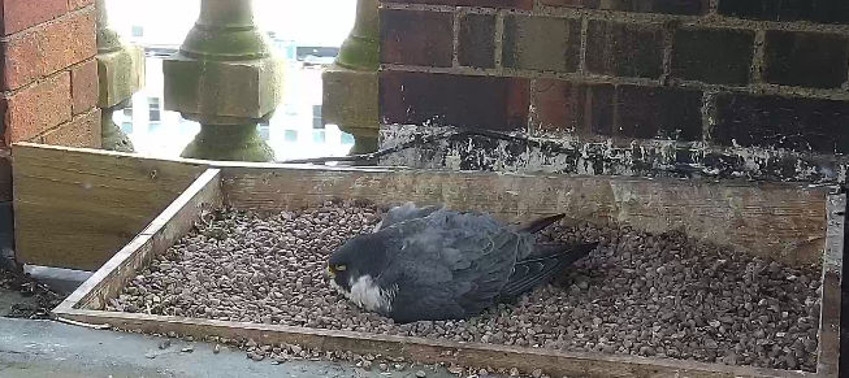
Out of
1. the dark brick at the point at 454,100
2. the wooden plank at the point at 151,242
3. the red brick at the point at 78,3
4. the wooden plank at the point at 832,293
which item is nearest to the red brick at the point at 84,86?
the red brick at the point at 78,3

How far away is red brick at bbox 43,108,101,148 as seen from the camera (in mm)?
2170

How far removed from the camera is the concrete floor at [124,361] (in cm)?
136

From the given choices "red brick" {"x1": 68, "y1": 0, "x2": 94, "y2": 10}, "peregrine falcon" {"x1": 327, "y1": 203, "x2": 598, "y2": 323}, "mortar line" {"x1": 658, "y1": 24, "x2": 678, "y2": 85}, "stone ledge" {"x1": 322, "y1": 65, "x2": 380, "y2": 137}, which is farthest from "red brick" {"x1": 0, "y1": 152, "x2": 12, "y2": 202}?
"mortar line" {"x1": 658, "y1": 24, "x2": 678, "y2": 85}

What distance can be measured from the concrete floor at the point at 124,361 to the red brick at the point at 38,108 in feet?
2.22

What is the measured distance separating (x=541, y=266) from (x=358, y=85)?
75cm

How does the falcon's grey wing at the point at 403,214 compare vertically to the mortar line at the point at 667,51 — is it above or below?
below

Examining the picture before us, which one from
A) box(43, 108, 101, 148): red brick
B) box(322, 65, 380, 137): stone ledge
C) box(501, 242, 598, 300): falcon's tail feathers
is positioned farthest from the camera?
box(322, 65, 380, 137): stone ledge

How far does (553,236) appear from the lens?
189cm

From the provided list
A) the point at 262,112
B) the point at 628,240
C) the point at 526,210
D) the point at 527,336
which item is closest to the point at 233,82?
the point at 262,112

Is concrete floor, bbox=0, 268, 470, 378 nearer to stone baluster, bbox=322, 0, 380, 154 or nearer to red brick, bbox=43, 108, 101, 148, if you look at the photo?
red brick, bbox=43, 108, 101, 148

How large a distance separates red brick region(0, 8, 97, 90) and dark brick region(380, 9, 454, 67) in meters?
0.54

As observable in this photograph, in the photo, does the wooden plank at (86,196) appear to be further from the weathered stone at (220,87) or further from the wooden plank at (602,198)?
the weathered stone at (220,87)

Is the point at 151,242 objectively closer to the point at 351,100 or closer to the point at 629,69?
the point at 351,100

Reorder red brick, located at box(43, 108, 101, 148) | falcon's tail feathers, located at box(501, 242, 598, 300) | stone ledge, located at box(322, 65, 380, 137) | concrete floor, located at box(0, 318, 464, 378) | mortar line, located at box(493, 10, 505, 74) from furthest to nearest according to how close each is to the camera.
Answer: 1. stone ledge, located at box(322, 65, 380, 137)
2. red brick, located at box(43, 108, 101, 148)
3. mortar line, located at box(493, 10, 505, 74)
4. falcon's tail feathers, located at box(501, 242, 598, 300)
5. concrete floor, located at box(0, 318, 464, 378)
